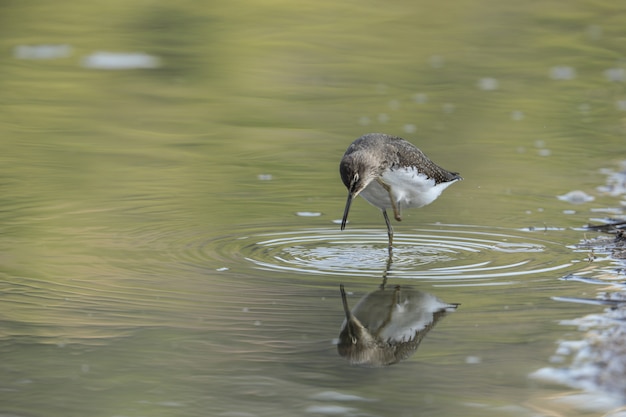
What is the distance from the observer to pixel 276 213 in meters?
9.59

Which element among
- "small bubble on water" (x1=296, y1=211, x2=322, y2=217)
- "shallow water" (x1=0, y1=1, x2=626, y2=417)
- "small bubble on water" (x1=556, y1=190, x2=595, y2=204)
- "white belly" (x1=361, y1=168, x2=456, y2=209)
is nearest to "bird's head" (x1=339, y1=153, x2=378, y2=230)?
"white belly" (x1=361, y1=168, x2=456, y2=209)

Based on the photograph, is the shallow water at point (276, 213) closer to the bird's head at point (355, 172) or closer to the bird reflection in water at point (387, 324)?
the bird reflection in water at point (387, 324)

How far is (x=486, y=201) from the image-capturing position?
10.2 meters

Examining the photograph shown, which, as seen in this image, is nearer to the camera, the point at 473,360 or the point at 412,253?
the point at 473,360

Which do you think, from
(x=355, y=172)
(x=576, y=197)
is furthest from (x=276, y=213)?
(x=576, y=197)

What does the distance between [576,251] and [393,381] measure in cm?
316

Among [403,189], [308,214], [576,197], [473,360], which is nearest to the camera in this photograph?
[473,360]

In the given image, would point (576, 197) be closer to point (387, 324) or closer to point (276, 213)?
point (276, 213)

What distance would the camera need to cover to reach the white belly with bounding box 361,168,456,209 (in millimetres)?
8516

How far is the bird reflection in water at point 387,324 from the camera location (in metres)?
6.13

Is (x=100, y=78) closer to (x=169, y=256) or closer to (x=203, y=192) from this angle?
(x=203, y=192)

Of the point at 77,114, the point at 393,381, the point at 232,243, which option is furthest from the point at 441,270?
the point at 77,114

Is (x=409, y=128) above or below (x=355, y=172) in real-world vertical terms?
below

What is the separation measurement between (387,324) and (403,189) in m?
2.08
